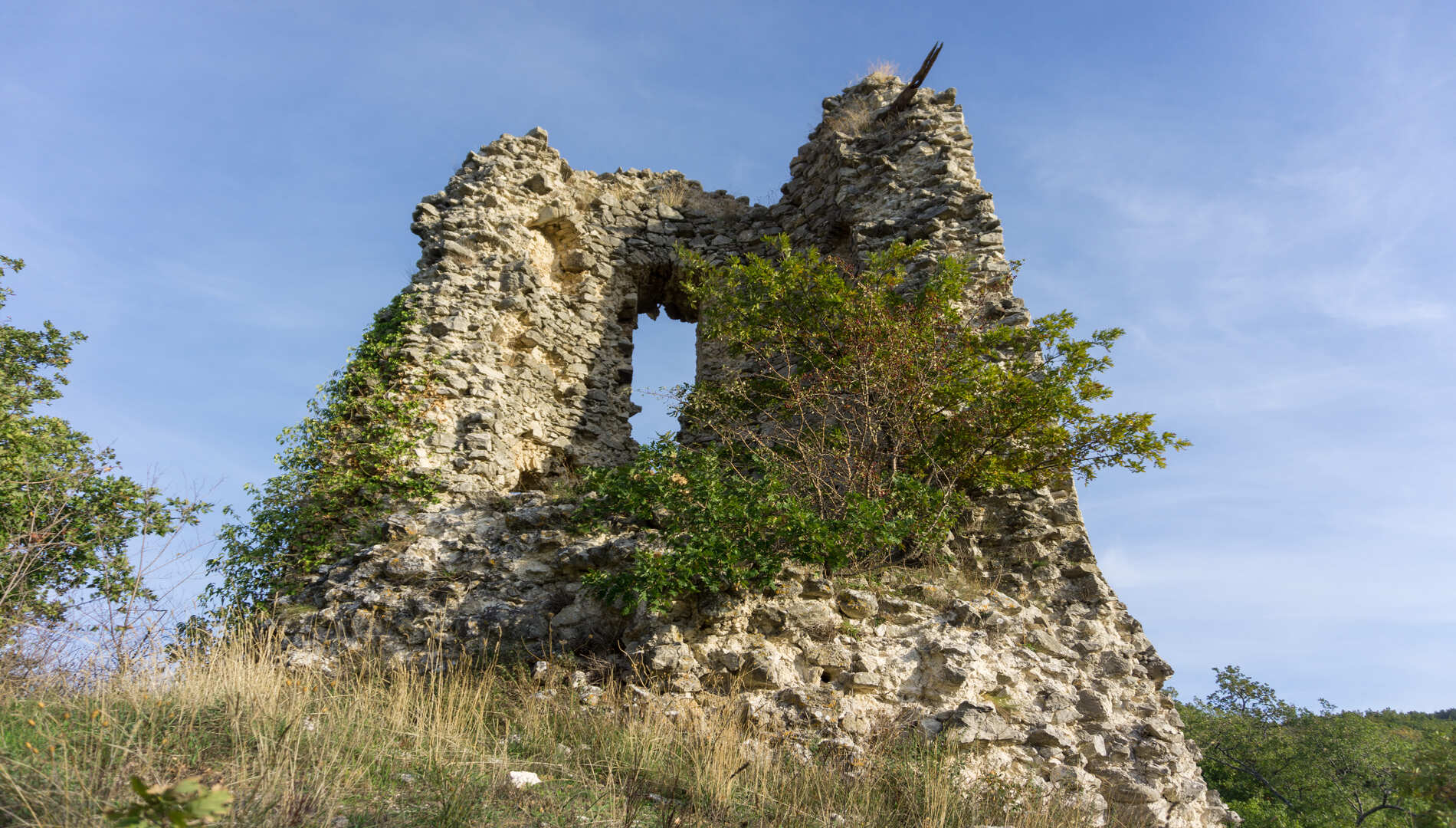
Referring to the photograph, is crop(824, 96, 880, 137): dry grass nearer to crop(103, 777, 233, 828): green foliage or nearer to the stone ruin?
the stone ruin

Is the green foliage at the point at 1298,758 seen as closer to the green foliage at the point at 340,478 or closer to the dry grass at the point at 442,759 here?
the dry grass at the point at 442,759

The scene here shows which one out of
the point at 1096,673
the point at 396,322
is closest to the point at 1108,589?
the point at 1096,673

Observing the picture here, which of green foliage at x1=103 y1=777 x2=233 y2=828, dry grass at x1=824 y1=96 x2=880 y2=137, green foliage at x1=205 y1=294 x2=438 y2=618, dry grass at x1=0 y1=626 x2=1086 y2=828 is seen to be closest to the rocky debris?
dry grass at x1=0 y1=626 x2=1086 y2=828

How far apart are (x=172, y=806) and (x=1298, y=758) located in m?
16.5

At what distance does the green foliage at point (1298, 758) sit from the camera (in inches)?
452

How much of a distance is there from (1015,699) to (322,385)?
7077mm

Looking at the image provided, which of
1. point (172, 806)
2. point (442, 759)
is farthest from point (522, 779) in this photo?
point (172, 806)

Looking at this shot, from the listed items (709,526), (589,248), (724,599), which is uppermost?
(589,248)

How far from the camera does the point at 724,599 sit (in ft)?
18.5

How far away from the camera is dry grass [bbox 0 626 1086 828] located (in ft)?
10.3

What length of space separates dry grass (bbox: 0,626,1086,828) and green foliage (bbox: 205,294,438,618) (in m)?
2.03

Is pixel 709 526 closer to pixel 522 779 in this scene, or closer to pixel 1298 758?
pixel 522 779

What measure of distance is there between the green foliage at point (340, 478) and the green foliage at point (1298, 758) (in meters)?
11.0

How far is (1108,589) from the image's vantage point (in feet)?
22.7
